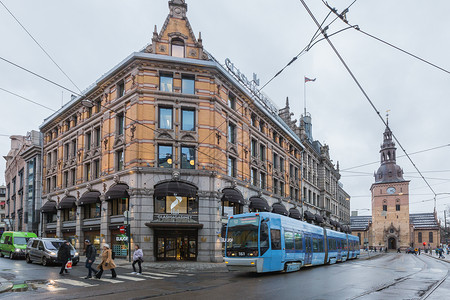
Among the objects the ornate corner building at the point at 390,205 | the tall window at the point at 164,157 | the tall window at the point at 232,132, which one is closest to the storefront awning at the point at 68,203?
the tall window at the point at 164,157

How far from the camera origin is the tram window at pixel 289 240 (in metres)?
21.3

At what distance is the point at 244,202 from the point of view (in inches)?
1369

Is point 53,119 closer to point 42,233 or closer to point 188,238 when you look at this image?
point 42,233

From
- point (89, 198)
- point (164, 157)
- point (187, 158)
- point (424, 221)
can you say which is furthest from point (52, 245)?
point (424, 221)

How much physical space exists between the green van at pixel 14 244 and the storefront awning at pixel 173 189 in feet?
36.5

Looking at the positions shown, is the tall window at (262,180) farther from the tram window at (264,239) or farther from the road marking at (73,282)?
the road marking at (73,282)

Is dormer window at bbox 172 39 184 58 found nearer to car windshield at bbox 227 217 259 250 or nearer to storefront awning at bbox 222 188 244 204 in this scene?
storefront awning at bbox 222 188 244 204

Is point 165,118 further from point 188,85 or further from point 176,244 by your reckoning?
point 176,244

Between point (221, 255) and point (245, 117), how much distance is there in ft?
42.9

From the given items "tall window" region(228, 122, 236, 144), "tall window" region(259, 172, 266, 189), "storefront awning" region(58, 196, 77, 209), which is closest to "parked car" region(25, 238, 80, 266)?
"storefront awning" region(58, 196, 77, 209)

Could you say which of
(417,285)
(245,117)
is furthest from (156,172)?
(417,285)

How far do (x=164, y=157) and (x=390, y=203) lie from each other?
93.6 meters

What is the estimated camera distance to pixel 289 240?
2177 cm

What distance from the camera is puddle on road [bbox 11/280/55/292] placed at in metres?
14.2
